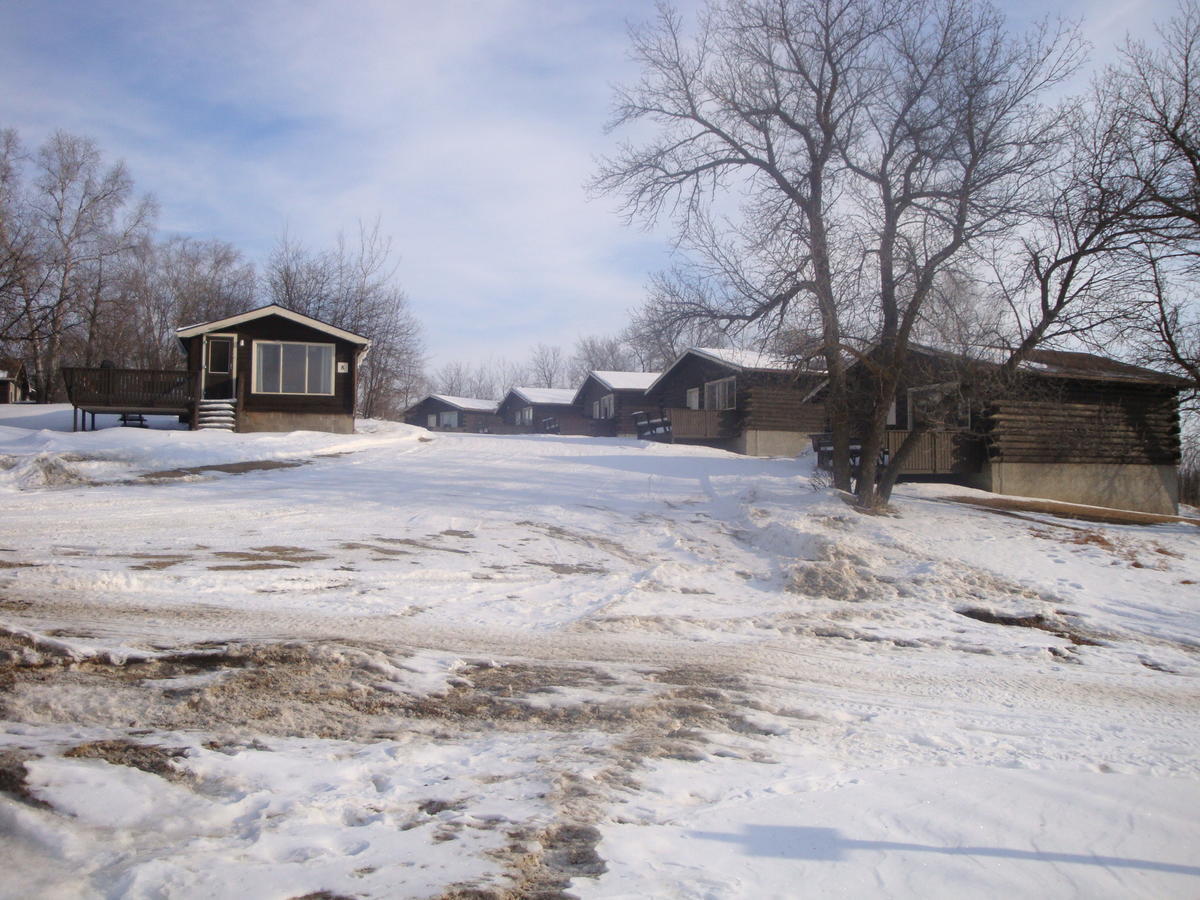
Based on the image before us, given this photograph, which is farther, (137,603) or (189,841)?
(137,603)

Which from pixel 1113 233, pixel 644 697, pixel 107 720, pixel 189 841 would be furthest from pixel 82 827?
pixel 1113 233

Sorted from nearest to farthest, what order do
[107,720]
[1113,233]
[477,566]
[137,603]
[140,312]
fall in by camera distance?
[107,720]
[137,603]
[477,566]
[1113,233]
[140,312]

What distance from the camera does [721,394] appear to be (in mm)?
35750

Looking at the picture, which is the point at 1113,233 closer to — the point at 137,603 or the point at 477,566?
the point at 477,566

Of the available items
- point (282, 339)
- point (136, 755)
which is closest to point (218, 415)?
point (282, 339)

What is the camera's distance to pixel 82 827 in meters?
3.61

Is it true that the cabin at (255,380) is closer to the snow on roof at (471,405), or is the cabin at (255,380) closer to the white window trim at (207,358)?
the white window trim at (207,358)

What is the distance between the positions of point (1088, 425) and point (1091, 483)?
5.85 ft

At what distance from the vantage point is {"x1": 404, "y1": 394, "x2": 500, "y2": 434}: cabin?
201 ft

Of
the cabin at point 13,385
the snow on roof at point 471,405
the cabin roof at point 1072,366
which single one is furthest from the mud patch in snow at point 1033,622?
the snow on roof at point 471,405

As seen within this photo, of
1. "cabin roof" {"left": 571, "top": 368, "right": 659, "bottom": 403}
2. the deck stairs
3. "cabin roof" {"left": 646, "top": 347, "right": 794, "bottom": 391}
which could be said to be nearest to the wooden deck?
→ the deck stairs

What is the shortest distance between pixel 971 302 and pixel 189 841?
57.3 ft

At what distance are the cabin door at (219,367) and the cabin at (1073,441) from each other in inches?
786

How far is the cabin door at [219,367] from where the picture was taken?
26.4 meters
